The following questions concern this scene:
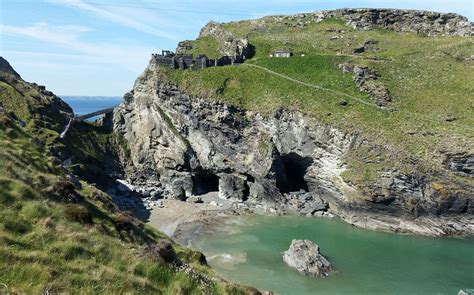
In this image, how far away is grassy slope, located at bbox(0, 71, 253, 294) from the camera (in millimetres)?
10859

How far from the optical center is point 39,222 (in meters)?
14.9

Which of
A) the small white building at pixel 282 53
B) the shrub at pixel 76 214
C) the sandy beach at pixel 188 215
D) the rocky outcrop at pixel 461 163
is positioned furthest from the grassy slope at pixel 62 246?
the small white building at pixel 282 53

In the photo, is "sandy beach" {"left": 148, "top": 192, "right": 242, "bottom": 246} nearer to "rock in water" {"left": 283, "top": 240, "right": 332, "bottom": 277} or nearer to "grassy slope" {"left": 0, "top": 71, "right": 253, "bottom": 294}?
"rock in water" {"left": 283, "top": 240, "right": 332, "bottom": 277}

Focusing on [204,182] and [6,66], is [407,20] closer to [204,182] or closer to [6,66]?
[204,182]

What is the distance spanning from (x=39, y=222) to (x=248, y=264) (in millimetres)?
37299

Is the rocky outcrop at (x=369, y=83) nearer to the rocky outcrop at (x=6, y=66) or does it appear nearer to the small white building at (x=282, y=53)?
the small white building at (x=282, y=53)

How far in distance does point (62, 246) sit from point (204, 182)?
224ft

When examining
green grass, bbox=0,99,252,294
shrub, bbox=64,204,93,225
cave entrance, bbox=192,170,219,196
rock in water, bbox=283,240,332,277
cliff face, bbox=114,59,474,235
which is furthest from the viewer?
cave entrance, bbox=192,170,219,196

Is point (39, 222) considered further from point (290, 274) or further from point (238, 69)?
point (238, 69)

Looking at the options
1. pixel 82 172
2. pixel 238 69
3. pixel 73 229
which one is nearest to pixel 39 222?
pixel 73 229

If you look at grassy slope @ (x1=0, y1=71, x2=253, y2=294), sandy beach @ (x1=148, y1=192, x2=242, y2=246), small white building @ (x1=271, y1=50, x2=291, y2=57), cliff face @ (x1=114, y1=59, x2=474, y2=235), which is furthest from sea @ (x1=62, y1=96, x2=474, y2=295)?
small white building @ (x1=271, y1=50, x2=291, y2=57)

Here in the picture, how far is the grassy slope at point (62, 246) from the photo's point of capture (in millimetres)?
10859

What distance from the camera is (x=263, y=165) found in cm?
7394

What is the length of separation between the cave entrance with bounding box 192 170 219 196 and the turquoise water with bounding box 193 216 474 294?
614 inches
